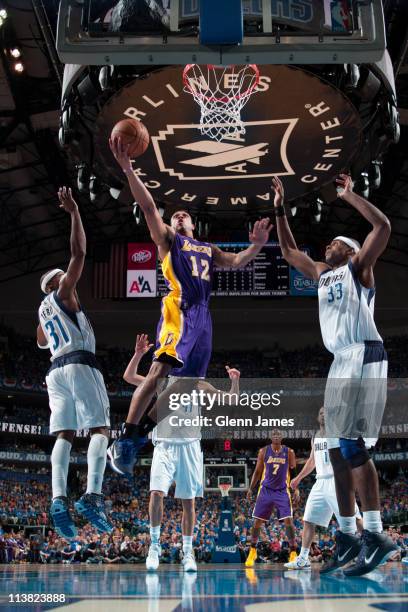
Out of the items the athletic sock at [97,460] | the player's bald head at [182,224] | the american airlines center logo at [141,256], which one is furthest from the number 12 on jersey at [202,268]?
the american airlines center logo at [141,256]

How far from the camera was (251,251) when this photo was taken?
579 centimetres

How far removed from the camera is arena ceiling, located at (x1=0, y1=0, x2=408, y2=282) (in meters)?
13.5

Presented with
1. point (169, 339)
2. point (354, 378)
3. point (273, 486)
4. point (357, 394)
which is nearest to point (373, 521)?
point (357, 394)

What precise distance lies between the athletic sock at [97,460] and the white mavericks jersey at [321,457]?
337 centimetres

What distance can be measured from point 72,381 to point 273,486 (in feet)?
18.2

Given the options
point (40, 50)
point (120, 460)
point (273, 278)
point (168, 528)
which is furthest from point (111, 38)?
point (168, 528)

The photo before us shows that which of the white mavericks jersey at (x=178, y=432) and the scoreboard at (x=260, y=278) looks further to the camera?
the scoreboard at (x=260, y=278)

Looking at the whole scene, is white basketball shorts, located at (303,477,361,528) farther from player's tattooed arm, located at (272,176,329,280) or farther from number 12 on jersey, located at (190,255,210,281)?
number 12 on jersey, located at (190,255,210,281)

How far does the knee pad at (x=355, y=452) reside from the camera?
490cm

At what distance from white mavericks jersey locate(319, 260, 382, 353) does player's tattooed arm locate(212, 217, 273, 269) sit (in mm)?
704

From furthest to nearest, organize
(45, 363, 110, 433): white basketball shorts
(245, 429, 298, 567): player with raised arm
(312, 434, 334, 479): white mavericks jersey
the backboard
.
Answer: (245, 429, 298, 567): player with raised arm → (312, 434, 334, 479): white mavericks jersey → (45, 363, 110, 433): white basketball shorts → the backboard

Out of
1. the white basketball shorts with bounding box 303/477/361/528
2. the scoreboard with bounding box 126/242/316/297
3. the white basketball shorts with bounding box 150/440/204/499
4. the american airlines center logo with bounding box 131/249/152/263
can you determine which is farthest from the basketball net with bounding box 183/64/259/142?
the american airlines center logo with bounding box 131/249/152/263

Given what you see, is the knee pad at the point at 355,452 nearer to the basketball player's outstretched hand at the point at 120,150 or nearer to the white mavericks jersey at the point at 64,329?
the white mavericks jersey at the point at 64,329

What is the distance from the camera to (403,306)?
26828 millimetres
